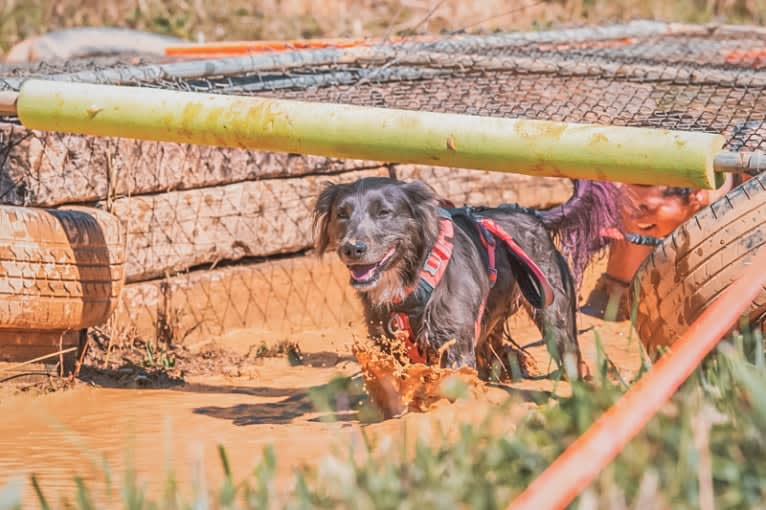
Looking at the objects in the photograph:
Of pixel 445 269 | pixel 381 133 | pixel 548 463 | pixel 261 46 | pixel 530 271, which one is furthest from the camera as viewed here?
pixel 261 46

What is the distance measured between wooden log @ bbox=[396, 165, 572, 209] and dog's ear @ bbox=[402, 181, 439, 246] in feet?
7.19

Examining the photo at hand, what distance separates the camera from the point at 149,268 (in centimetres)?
667

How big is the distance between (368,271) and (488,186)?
2.83m

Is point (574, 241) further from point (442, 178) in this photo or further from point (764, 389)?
point (764, 389)

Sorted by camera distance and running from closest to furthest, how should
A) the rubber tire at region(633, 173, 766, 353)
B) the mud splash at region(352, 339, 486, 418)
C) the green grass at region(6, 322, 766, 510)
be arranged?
the green grass at region(6, 322, 766, 510)
the rubber tire at region(633, 173, 766, 353)
the mud splash at region(352, 339, 486, 418)

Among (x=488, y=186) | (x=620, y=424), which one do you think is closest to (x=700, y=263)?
(x=620, y=424)

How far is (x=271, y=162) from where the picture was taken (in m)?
7.18

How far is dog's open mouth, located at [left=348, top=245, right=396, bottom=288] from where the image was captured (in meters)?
5.29

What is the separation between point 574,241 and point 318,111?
185 centimetres

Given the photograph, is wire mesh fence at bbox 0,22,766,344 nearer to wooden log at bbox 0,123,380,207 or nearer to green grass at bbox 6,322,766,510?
wooden log at bbox 0,123,380,207

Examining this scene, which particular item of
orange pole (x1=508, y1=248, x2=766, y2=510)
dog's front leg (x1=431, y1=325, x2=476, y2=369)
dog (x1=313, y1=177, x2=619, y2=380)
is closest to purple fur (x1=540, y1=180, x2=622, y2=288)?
dog (x1=313, y1=177, x2=619, y2=380)

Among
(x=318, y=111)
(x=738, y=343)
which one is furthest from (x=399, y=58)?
(x=738, y=343)

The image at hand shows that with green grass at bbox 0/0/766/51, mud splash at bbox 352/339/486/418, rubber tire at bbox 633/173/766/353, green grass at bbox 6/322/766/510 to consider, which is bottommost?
green grass at bbox 6/322/766/510

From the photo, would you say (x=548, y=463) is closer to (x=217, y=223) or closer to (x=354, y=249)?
(x=354, y=249)
